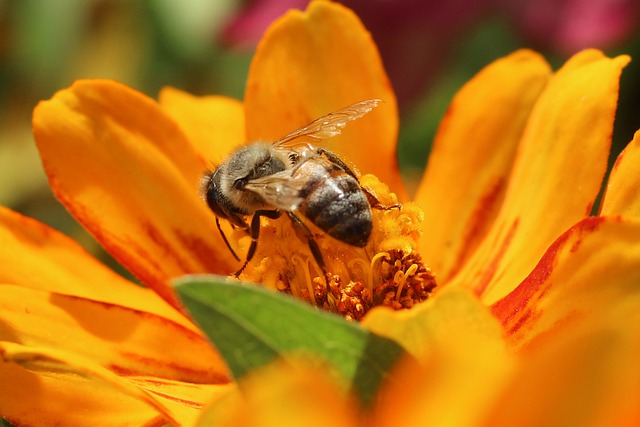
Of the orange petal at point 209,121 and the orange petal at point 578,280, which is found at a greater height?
the orange petal at point 209,121

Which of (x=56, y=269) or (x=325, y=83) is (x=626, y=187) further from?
(x=56, y=269)

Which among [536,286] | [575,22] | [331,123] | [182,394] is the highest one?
[575,22]

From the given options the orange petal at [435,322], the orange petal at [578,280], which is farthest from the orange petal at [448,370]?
the orange petal at [578,280]

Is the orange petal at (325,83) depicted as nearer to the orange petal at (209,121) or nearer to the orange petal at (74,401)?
the orange petal at (209,121)

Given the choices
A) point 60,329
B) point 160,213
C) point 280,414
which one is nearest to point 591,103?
point 160,213

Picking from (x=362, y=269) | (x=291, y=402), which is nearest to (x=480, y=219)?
(x=362, y=269)

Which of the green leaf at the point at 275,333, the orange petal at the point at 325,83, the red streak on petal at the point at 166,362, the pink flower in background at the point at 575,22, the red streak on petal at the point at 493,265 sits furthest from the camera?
the pink flower in background at the point at 575,22
